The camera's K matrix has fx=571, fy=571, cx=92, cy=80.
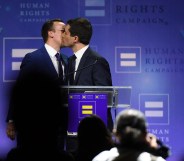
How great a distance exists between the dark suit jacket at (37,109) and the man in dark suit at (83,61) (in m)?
2.44

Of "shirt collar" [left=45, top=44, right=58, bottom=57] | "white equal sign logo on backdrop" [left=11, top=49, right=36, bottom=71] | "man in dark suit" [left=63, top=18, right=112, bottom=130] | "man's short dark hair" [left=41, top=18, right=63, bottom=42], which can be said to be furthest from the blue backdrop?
"man in dark suit" [left=63, top=18, right=112, bottom=130]

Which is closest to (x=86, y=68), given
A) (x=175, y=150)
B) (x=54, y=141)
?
(x=175, y=150)

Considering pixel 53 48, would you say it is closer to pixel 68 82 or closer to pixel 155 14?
pixel 68 82

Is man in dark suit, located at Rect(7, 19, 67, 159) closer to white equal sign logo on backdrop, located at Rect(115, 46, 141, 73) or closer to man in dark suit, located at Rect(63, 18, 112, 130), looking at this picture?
man in dark suit, located at Rect(63, 18, 112, 130)

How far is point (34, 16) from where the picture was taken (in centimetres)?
659

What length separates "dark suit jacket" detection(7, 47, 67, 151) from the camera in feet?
8.15

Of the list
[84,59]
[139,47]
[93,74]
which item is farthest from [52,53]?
[139,47]

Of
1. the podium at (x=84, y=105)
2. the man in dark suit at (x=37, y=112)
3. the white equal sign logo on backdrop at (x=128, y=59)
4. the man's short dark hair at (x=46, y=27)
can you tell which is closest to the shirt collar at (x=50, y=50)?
the man's short dark hair at (x=46, y=27)

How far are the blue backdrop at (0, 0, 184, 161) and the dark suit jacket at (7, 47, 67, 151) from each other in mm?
3996

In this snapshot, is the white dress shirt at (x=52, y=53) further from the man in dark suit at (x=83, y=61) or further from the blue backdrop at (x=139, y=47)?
the blue backdrop at (x=139, y=47)

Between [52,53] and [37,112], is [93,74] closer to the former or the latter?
[52,53]

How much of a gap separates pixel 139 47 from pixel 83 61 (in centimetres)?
137

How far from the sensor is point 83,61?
5.32 m

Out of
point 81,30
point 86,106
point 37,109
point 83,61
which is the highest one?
point 81,30
